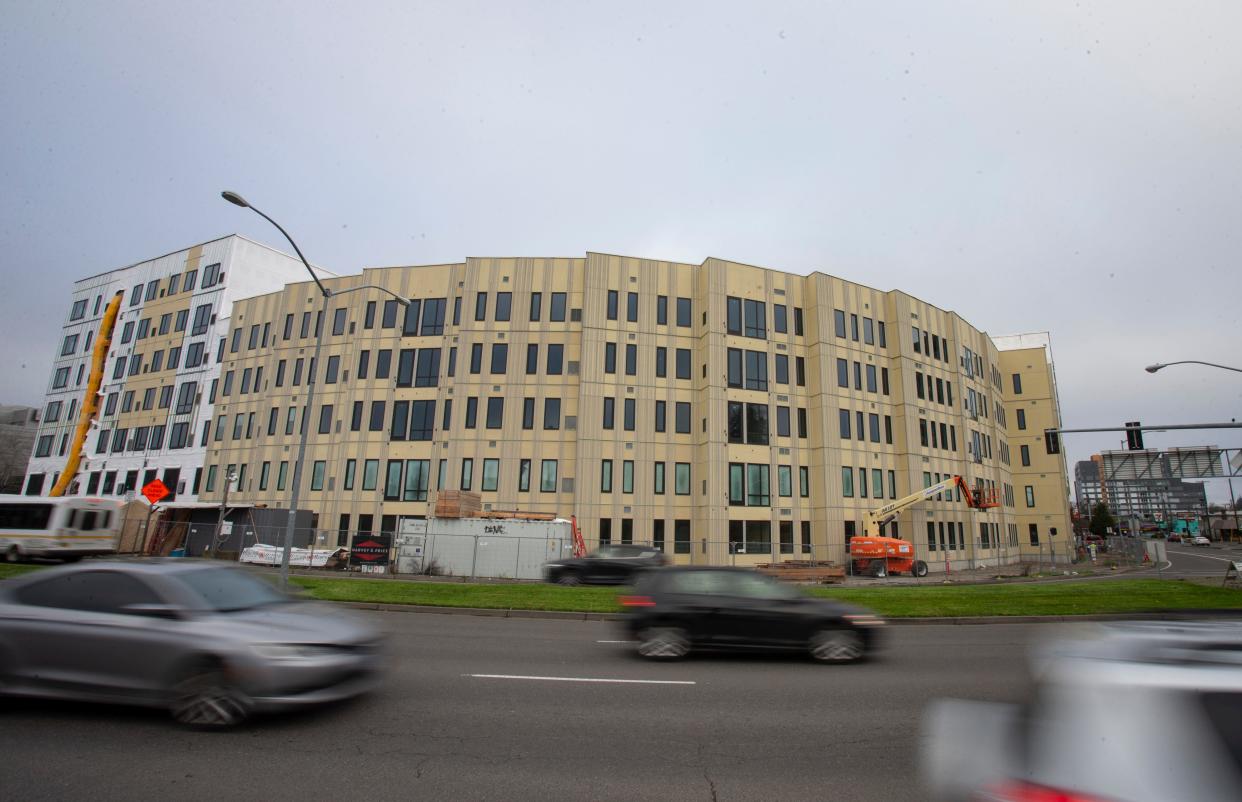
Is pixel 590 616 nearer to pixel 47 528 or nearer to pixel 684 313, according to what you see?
pixel 684 313

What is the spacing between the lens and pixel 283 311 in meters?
42.0

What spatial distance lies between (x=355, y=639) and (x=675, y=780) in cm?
341

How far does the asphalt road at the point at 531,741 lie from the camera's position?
4.57 m

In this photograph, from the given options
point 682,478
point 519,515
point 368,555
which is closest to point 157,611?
A: point 368,555

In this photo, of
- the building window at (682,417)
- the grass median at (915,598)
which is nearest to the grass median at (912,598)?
the grass median at (915,598)

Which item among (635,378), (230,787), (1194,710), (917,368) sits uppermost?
(917,368)

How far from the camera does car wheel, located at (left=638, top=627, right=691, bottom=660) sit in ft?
31.2

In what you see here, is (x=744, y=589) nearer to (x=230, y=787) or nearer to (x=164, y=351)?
(x=230, y=787)

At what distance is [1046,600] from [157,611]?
64.3 feet

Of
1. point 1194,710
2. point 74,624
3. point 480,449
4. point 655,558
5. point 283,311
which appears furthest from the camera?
point 283,311

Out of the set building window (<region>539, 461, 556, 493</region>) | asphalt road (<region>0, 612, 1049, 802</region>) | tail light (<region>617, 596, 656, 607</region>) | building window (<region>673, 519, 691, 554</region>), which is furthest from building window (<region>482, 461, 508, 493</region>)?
asphalt road (<region>0, 612, 1049, 802</region>)

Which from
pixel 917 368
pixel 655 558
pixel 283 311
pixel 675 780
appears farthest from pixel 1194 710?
pixel 283 311

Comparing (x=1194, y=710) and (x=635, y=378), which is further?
(x=635, y=378)

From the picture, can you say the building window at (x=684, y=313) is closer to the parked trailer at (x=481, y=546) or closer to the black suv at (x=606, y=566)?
the parked trailer at (x=481, y=546)
